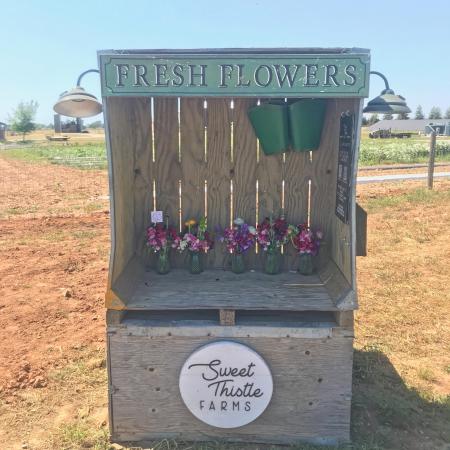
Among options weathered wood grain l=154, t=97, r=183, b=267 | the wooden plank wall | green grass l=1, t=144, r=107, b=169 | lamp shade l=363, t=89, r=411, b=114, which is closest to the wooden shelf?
the wooden plank wall

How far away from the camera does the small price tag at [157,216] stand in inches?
144

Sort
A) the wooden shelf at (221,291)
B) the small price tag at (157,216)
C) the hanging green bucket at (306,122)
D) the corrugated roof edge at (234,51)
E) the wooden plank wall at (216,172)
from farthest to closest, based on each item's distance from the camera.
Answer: the small price tag at (157,216)
the wooden plank wall at (216,172)
the hanging green bucket at (306,122)
the wooden shelf at (221,291)
the corrugated roof edge at (234,51)

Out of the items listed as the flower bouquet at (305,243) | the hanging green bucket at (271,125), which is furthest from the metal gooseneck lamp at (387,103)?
the flower bouquet at (305,243)

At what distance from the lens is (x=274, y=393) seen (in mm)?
2998

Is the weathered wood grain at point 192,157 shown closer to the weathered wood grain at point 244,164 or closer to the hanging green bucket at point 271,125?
the weathered wood grain at point 244,164

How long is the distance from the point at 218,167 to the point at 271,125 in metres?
0.51

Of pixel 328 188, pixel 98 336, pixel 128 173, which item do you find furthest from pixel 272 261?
pixel 98 336

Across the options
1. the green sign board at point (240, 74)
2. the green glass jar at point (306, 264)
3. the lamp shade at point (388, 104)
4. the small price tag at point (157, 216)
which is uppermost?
the green sign board at point (240, 74)

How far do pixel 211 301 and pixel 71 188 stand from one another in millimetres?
13223

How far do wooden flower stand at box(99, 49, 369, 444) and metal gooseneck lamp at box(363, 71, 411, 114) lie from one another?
13cm

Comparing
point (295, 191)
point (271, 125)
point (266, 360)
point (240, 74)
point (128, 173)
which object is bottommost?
point (266, 360)

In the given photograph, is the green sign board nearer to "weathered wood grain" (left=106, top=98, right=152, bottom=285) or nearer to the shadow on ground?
"weathered wood grain" (left=106, top=98, right=152, bottom=285)

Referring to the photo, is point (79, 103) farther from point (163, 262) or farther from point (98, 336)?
point (98, 336)

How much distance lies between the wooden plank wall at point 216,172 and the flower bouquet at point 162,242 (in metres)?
0.13
